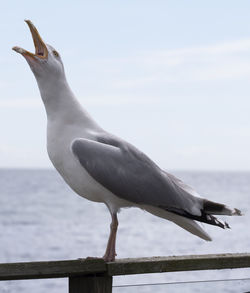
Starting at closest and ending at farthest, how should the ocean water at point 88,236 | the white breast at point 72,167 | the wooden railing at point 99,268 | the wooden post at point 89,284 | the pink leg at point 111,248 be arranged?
1. the wooden railing at point 99,268
2. the wooden post at point 89,284
3. the pink leg at point 111,248
4. the white breast at point 72,167
5. the ocean water at point 88,236

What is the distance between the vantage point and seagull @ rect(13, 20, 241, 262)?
373cm

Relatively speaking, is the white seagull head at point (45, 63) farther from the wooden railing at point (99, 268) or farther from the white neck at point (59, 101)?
the wooden railing at point (99, 268)

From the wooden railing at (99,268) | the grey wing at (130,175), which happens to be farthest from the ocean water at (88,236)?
the wooden railing at (99,268)

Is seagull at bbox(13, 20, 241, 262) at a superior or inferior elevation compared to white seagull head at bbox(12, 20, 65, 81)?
inferior

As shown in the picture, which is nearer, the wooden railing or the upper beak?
the wooden railing

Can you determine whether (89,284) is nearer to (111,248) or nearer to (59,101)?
(111,248)

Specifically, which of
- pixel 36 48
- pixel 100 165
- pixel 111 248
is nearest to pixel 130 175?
pixel 100 165

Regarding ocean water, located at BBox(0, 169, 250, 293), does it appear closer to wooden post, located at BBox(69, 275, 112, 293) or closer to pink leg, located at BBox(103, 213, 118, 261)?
pink leg, located at BBox(103, 213, 118, 261)

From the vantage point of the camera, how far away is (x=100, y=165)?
376 centimetres

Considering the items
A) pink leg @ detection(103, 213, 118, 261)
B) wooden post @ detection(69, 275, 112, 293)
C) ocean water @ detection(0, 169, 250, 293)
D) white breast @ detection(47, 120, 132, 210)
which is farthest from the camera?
ocean water @ detection(0, 169, 250, 293)

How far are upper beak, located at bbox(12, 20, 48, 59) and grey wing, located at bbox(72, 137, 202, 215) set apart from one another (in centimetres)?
50

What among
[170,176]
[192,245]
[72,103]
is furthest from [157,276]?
[192,245]

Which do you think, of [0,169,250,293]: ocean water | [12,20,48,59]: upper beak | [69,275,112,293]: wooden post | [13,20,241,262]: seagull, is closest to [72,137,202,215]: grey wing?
[13,20,241,262]: seagull

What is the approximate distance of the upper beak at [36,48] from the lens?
3814 millimetres
